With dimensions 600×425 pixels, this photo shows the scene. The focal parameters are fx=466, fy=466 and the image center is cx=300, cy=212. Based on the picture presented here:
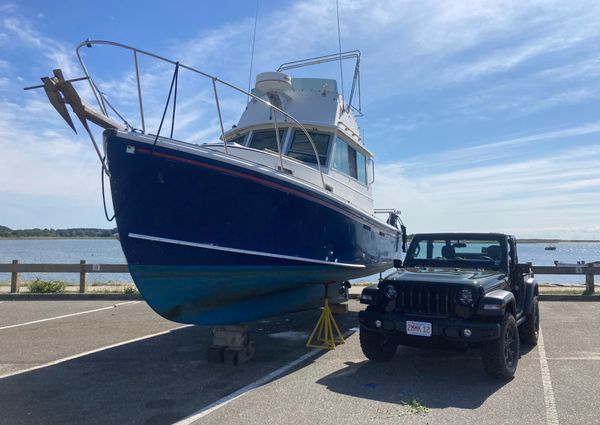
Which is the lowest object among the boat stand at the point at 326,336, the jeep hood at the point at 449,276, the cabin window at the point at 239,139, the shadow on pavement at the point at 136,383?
the shadow on pavement at the point at 136,383

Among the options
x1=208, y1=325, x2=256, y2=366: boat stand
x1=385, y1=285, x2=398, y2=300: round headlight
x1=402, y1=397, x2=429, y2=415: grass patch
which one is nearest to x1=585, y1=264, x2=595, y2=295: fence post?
x1=385, y1=285, x2=398, y2=300: round headlight

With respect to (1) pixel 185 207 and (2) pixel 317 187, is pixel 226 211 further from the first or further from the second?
(2) pixel 317 187

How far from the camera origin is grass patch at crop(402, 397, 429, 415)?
170 inches

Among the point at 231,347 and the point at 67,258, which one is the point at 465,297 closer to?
the point at 231,347

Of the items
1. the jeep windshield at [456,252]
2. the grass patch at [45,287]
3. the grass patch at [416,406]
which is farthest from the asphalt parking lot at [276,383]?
the grass patch at [45,287]

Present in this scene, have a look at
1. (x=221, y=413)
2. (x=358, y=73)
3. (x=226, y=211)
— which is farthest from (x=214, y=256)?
(x=358, y=73)

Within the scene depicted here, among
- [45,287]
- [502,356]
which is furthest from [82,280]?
[502,356]

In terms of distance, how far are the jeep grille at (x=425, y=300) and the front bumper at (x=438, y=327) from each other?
4.7 inches

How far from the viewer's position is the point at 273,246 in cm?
643

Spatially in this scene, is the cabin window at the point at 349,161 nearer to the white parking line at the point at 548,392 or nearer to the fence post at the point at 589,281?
the white parking line at the point at 548,392

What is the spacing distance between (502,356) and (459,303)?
0.71m

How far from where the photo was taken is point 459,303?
524 centimetres

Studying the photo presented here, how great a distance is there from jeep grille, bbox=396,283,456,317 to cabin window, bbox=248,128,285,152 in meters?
4.10

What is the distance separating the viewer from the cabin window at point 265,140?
874 cm
